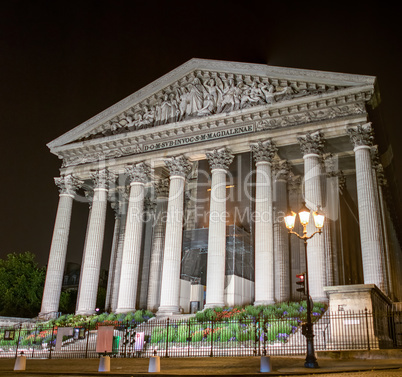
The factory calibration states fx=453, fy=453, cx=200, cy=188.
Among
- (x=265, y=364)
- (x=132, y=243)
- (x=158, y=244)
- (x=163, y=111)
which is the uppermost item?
(x=163, y=111)

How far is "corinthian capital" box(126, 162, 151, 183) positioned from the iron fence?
41.2 ft

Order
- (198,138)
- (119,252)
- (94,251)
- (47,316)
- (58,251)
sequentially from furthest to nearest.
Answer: (119,252), (58,251), (94,251), (198,138), (47,316)

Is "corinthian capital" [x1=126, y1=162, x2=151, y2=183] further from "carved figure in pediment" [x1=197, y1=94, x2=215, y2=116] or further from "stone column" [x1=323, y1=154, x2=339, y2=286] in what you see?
"stone column" [x1=323, y1=154, x2=339, y2=286]

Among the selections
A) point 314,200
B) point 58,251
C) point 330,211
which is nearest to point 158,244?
point 58,251

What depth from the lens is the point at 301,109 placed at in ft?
105

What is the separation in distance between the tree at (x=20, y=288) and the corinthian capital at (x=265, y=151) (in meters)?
39.7

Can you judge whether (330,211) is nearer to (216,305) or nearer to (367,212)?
(367,212)

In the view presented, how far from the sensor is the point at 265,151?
32.8 meters

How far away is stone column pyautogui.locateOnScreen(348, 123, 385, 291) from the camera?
26.7m

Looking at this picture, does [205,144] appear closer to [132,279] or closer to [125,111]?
[125,111]

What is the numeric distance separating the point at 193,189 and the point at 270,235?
13.6 m

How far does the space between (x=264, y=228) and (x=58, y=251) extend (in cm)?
1784

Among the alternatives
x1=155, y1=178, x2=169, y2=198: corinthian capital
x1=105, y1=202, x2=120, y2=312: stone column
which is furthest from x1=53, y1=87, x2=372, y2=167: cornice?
x1=105, y1=202, x2=120, y2=312: stone column

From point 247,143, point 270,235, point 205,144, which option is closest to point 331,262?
point 270,235
